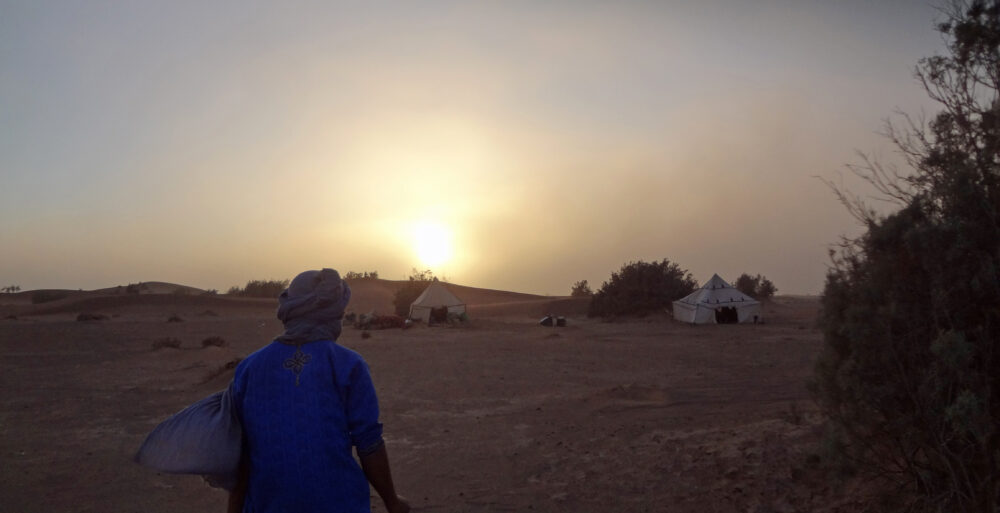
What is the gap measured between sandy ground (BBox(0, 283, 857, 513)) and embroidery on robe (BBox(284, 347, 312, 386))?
4.14 metres

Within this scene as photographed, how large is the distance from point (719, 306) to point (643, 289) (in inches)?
322

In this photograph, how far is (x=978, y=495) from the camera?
14.3 ft

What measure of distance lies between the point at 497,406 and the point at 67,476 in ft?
20.6

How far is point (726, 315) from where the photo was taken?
34.1m

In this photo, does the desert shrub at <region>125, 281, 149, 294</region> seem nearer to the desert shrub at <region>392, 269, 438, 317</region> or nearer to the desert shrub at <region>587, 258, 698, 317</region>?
the desert shrub at <region>392, 269, 438, 317</region>

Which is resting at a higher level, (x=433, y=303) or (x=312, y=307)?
(x=433, y=303)

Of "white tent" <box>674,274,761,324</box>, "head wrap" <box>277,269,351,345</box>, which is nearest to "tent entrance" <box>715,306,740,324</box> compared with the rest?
"white tent" <box>674,274,761,324</box>

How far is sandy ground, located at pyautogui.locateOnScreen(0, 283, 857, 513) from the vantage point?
684cm

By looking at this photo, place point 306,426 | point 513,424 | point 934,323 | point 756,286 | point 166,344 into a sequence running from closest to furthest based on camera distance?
1. point 306,426
2. point 934,323
3. point 513,424
4. point 166,344
5. point 756,286

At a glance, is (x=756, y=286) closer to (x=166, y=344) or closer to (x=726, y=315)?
(x=726, y=315)

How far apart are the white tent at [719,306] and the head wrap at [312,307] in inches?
1273

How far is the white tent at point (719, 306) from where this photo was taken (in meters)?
34.1

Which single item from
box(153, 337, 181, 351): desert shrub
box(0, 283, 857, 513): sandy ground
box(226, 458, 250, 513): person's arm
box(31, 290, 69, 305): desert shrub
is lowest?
box(0, 283, 857, 513): sandy ground

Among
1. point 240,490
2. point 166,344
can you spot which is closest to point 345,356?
point 240,490
